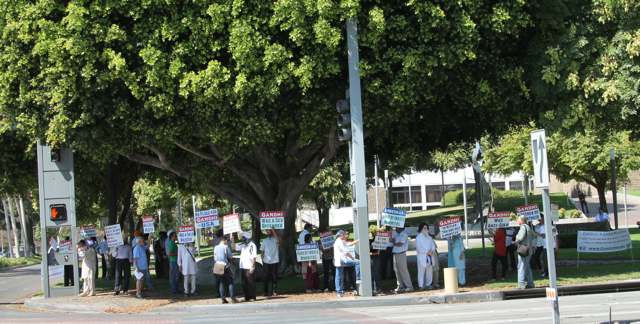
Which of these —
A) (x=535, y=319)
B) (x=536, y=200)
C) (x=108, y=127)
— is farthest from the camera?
(x=536, y=200)

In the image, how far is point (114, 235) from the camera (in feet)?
56.1

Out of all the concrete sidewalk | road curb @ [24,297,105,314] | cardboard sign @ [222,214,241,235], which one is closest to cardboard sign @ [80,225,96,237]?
road curb @ [24,297,105,314]

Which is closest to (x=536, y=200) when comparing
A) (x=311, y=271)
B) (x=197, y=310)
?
(x=311, y=271)

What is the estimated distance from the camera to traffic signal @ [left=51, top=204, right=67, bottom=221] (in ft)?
55.8

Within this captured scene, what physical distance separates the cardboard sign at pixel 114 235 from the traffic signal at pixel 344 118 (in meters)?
7.40

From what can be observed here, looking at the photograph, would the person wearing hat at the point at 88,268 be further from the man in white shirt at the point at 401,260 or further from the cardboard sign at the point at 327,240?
the man in white shirt at the point at 401,260

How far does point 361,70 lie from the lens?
14.1 meters

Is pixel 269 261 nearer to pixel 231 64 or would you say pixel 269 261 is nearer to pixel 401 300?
pixel 401 300

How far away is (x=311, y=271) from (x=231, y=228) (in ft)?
8.15

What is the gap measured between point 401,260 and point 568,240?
13.3m

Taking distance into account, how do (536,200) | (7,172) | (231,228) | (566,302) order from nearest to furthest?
1. (566,302)
2. (231,228)
3. (7,172)
4. (536,200)

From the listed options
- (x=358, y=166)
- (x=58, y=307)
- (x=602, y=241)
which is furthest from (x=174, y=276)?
(x=602, y=241)

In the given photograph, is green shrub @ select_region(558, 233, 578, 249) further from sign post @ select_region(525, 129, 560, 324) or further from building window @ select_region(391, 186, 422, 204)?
building window @ select_region(391, 186, 422, 204)

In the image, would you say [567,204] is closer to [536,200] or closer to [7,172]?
[536,200]
